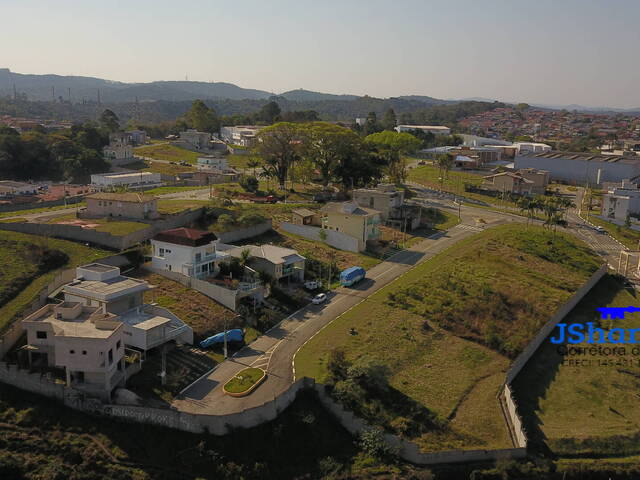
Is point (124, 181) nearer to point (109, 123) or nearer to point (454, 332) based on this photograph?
point (454, 332)

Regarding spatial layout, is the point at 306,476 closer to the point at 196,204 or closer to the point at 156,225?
the point at 156,225

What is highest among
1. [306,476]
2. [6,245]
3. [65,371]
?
[6,245]

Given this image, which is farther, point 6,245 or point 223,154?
point 223,154

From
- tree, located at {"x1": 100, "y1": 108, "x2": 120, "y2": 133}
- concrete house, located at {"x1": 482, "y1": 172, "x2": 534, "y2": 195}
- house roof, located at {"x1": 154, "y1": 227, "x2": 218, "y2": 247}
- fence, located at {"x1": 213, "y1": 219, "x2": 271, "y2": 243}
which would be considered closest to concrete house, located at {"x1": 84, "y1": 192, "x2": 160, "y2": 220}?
fence, located at {"x1": 213, "y1": 219, "x2": 271, "y2": 243}

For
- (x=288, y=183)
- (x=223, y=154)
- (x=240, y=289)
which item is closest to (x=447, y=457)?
(x=240, y=289)

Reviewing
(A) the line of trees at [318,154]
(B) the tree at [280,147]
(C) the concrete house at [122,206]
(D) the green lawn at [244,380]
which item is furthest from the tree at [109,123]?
(D) the green lawn at [244,380]

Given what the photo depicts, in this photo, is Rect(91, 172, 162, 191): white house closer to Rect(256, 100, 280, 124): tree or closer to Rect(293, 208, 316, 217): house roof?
Rect(293, 208, 316, 217): house roof

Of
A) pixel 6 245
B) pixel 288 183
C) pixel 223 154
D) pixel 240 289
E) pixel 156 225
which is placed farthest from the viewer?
pixel 223 154

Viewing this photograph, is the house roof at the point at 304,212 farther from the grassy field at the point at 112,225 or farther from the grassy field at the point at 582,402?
the grassy field at the point at 582,402
